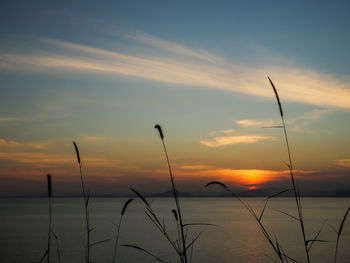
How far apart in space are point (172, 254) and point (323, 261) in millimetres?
13126

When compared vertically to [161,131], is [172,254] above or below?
below

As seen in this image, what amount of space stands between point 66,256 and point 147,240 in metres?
14.7

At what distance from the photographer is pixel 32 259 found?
32.1 metres

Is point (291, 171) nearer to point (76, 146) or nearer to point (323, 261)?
point (76, 146)

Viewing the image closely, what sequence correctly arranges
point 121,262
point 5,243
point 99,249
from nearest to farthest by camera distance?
point 121,262, point 99,249, point 5,243

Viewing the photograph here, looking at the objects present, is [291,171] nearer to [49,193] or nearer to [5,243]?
[49,193]

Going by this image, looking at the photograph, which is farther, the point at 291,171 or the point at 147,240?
the point at 147,240

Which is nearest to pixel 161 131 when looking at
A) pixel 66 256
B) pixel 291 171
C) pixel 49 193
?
pixel 49 193

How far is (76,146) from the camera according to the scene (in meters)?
3.47

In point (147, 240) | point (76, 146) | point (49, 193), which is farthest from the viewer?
point (147, 240)

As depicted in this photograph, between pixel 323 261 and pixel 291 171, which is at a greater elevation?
pixel 291 171

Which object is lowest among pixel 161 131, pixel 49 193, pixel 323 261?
pixel 323 261

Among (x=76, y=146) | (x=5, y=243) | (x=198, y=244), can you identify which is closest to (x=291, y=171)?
(x=76, y=146)

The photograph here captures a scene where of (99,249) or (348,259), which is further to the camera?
(99,249)
